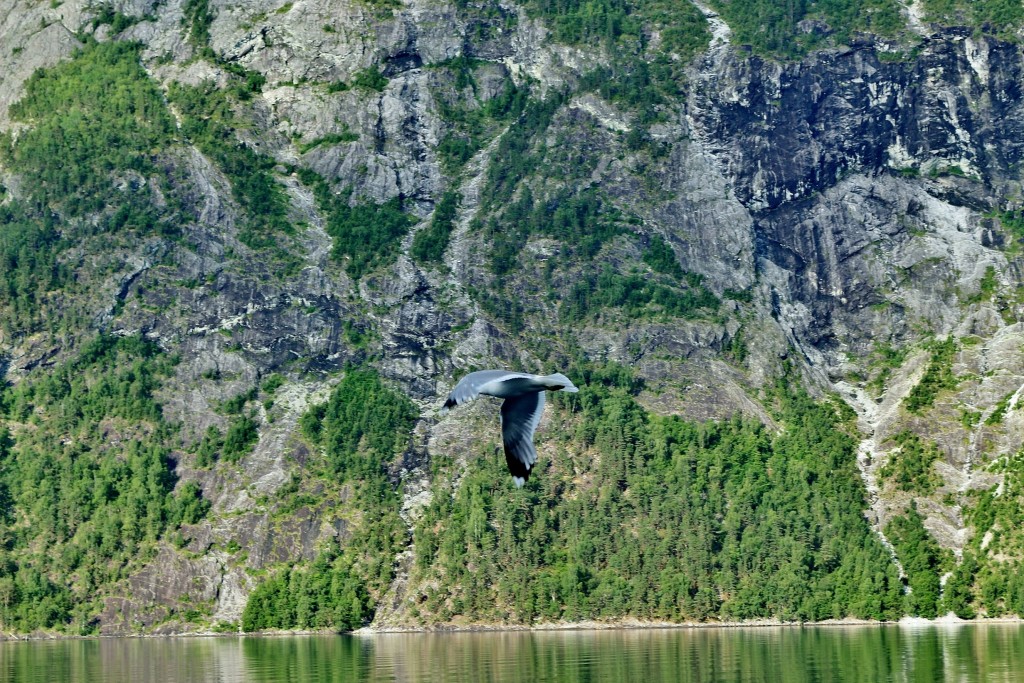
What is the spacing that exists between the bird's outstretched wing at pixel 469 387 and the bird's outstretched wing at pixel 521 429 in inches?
52.1

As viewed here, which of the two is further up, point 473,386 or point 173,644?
point 473,386

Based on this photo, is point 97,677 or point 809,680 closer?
point 809,680

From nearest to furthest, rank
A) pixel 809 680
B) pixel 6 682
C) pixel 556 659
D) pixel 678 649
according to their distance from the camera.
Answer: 1. pixel 809 680
2. pixel 6 682
3. pixel 556 659
4. pixel 678 649

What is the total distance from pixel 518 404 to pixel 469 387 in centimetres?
517

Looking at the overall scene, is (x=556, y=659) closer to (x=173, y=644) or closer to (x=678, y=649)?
(x=678, y=649)

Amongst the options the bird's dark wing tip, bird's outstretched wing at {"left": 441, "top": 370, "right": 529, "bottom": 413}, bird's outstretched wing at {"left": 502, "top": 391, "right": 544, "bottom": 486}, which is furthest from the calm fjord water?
bird's outstretched wing at {"left": 441, "top": 370, "right": 529, "bottom": 413}

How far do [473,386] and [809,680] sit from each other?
207 feet

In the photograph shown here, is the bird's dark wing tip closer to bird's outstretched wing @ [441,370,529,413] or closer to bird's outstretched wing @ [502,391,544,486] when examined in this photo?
bird's outstretched wing @ [502,391,544,486]

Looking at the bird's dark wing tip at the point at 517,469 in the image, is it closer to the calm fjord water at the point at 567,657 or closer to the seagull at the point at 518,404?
the seagull at the point at 518,404

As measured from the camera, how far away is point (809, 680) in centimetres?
11469

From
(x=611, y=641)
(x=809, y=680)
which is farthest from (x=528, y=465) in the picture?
(x=611, y=641)

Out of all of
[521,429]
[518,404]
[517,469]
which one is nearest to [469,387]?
[517,469]

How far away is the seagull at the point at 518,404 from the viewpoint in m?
60.3

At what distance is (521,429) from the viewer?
62594mm
